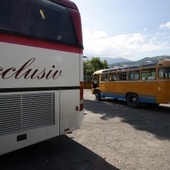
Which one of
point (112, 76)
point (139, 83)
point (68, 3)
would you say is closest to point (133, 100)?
point (139, 83)

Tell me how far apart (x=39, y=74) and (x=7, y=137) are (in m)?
1.41

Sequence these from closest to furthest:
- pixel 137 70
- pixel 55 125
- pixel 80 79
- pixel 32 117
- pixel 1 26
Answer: pixel 1 26
pixel 32 117
pixel 55 125
pixel 80 79
pixel 137 70

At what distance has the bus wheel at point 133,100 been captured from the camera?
14383mm

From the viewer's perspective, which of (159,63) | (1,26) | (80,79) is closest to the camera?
(1,26)

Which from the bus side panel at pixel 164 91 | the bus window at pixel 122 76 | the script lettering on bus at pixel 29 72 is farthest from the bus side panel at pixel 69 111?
the bus window at pixel 122 76

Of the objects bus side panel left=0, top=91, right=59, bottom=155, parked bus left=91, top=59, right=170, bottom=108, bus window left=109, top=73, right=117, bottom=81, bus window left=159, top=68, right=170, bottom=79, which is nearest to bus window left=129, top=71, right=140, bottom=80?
parked bus left=91, top=59, right=170, bottom=108

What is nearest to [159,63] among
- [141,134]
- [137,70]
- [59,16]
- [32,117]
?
[137,70]

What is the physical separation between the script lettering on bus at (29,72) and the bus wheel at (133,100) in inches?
369

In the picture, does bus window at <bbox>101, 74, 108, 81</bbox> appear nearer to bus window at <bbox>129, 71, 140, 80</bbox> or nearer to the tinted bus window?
bus window at <bbox>129, 71, 140, 80</bbox>

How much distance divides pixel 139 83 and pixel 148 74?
2.70 feet

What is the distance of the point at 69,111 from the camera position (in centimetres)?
606

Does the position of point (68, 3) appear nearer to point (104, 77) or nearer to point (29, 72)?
point (29, 72)

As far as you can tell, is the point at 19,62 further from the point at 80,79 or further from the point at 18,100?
the point at 80,79

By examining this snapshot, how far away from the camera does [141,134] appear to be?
8.03 metres
